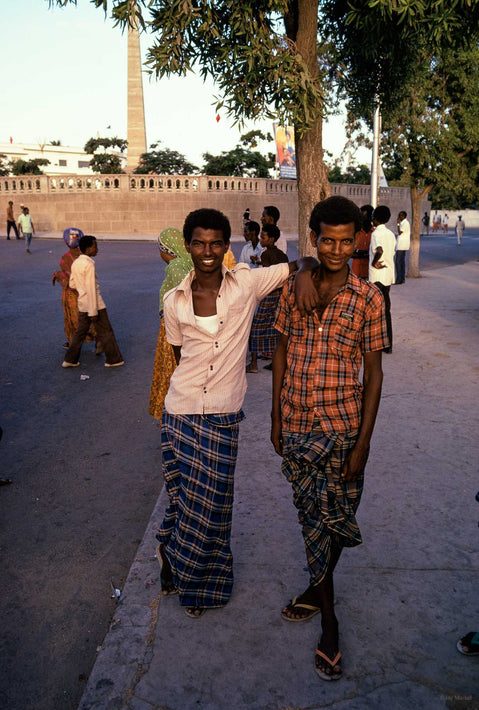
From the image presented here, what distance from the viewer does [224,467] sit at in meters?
2.74

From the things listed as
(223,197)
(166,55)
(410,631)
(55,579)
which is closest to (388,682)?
(410,631)

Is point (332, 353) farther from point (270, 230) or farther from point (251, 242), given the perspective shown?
point (251, 242)

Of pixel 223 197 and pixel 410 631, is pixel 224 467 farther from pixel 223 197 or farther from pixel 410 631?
pixel 223 197

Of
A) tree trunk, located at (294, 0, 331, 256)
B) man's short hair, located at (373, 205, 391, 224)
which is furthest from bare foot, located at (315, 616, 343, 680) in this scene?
man's short hair, located at (373, 205, 391, 224)

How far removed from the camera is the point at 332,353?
7.97ft

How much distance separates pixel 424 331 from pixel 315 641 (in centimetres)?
710

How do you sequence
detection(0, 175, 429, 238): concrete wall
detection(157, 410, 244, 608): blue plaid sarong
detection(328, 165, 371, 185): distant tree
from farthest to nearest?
detection(328, 165, 371, 185): distant tree → detection(0, 175, 429, 238): concrete wall → detection(157, 410, 244, 608): blue plaid sarong

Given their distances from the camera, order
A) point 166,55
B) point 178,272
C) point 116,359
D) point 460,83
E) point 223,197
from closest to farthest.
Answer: point 178,272 < point 166,55 < point 116,359 < point 460,83 < point 223,197

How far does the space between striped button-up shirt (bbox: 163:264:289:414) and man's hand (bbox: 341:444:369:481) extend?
0.59 meters

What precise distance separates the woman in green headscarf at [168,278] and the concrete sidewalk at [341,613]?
803 millimetres

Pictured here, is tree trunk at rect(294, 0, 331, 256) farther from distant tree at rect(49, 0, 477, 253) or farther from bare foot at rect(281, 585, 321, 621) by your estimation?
bare foot at rect(281, 585, 321, 621)

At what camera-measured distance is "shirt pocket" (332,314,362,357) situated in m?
2.40

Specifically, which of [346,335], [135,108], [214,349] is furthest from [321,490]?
[135,108]

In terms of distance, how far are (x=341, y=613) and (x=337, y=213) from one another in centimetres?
178
